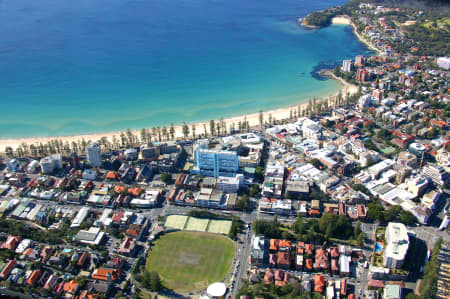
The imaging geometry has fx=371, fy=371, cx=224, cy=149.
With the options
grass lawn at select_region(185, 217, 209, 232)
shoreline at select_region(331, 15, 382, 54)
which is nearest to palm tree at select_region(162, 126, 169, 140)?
grass lawn at select_region(185, 217, 209, 232)

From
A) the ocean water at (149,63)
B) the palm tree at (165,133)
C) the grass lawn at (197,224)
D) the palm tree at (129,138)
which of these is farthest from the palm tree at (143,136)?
the grass lawn at (197,224)

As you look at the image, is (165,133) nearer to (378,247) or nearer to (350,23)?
(378,247)

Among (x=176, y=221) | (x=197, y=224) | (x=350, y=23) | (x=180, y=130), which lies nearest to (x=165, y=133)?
(x=180, y=130)

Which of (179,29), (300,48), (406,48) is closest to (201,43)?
(179,29)

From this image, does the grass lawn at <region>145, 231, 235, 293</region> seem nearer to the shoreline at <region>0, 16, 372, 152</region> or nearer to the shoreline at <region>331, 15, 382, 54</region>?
the shoreline at <region>0, 16, 372, 152</region>

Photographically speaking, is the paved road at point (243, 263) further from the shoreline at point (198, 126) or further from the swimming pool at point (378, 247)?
the shoreline at point (198, 126)
